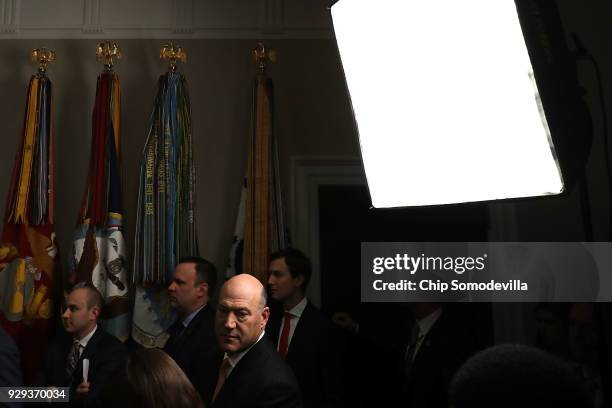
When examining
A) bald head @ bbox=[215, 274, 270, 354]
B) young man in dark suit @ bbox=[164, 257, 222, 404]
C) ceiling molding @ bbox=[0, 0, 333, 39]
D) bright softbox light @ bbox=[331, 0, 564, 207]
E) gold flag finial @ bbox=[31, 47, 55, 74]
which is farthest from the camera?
ceiling molding @ bbox=[0, 0, 333, 39]

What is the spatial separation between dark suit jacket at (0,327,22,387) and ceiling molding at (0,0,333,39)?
6.37ft

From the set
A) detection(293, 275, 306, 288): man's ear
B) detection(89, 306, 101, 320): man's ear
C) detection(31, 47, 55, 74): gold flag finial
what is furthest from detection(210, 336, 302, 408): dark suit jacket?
detection(31, 47, 55, 74): gold flag finial

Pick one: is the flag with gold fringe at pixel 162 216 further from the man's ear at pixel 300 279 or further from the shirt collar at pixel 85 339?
the man's ear at pixel 300 279

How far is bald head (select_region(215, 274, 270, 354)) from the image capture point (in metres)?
2.12

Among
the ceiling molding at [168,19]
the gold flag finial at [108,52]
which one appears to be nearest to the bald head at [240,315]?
the gold flag finial at [108,52]

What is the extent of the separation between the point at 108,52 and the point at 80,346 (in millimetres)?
1497

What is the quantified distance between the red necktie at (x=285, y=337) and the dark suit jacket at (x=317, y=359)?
67mm

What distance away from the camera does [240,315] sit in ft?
7.10

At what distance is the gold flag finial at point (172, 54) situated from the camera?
3.45 meters

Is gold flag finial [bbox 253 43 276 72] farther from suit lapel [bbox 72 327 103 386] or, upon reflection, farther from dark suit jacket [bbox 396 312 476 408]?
dark suit jacket [bbox 396 312 476 408]

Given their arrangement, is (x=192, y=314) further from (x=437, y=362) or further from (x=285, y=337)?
(x=437, y=362)

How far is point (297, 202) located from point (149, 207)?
2.52ft

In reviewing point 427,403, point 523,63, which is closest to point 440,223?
point 427,403

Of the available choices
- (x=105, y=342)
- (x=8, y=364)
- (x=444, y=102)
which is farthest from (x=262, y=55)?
(x=444, y=102)
